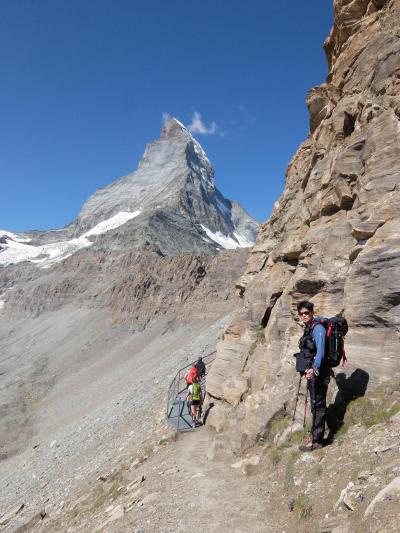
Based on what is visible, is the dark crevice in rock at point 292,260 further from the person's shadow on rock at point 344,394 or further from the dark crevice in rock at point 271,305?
the person's shadow on rock at point 344,394

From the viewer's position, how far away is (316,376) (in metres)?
7.93

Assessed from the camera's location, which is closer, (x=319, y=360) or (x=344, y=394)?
(x=319, y=360)

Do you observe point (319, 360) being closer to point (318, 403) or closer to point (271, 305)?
point (318, 403)

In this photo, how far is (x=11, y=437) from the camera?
128 feet

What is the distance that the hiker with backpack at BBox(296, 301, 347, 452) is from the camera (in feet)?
25.9

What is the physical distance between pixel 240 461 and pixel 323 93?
15328 millimetres

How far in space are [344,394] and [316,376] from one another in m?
1.27

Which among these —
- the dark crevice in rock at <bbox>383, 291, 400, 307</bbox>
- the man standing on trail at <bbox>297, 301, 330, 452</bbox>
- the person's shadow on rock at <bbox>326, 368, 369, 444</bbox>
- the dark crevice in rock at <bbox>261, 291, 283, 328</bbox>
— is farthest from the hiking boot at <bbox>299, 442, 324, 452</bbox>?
the dark crevice in rock at <bbox>261, 291, 283, 328</bbox>

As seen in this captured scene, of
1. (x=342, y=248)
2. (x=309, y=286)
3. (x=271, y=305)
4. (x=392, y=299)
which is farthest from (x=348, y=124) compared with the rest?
(x=392, y=299)

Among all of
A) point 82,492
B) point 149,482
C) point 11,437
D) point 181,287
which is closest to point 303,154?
point 149,482

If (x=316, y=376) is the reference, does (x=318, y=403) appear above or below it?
below

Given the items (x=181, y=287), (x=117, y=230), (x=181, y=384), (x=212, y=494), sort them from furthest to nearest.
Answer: (x=117, y=230)
(x=181, y=287)
(x=181, y=384)
(x=212, y=494)

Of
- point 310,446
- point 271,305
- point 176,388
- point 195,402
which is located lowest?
point 176,388

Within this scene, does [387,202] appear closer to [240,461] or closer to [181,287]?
[240,461]
